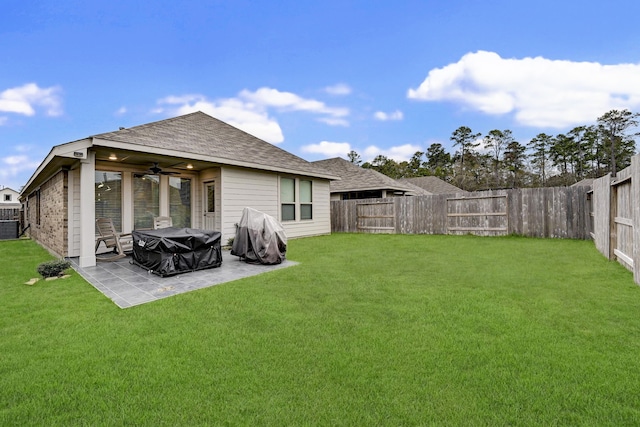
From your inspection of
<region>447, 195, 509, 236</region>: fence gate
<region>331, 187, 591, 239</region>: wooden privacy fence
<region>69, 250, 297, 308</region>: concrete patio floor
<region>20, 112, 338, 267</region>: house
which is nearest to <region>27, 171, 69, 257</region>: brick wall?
<region>20, 112, 338, 267</region>: house

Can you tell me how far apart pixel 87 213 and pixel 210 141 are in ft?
13.3

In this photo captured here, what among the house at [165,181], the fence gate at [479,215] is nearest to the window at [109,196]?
the house at [165,181]

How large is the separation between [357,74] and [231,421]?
14.1m

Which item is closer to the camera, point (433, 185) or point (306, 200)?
point (306, 200)

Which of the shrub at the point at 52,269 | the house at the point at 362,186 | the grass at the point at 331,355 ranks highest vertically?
the house at the point at 362,186

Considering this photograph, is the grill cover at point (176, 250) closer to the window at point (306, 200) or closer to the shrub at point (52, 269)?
the shrub at point (52, 269)

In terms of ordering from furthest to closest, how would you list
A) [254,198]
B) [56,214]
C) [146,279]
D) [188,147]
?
[254,198], [188,147], [56,214], [146,279]

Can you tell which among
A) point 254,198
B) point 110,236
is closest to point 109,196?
point 110,236

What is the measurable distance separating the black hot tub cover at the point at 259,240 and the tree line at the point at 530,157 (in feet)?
112

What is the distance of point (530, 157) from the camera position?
3384 cm

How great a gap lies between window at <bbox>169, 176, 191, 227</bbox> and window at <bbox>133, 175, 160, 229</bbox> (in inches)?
15.7

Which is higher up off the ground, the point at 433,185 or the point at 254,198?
the point at 433,185

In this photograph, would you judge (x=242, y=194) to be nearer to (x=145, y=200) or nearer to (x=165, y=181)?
(x=165, y=181)

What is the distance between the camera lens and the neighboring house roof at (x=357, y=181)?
55.3ft
